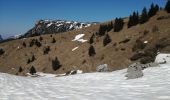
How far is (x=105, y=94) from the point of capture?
35.7 feet

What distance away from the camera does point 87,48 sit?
308ft

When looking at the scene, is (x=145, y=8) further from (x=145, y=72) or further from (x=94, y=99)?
(x=94, y=99)

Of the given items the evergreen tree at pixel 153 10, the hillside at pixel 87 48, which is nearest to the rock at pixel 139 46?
the hillside at pixel 87 48

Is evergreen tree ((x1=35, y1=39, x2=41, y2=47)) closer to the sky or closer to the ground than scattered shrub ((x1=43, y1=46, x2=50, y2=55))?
closer to the sky

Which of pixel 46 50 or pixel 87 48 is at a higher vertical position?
pixel 46 50

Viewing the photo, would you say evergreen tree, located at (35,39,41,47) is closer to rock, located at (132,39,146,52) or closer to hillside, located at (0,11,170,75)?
hillside, located at (0,11,170,75)

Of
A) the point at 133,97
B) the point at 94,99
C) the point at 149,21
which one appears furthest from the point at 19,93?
the point at 149,21

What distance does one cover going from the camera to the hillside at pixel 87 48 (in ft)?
214

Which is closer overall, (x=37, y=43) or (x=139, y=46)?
(x=139, y=46)

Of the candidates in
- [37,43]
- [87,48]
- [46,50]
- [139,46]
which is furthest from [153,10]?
[37,43]

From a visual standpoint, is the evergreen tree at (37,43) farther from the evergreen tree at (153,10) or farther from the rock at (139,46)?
the rock at (139,46)

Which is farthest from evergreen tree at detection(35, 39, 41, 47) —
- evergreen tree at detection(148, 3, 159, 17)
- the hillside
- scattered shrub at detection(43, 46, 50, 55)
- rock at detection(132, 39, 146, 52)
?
rock at detection(132, 39, 146, 52)

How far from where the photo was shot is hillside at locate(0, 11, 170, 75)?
65.3 m

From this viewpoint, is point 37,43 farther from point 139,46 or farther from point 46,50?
point 139,46
